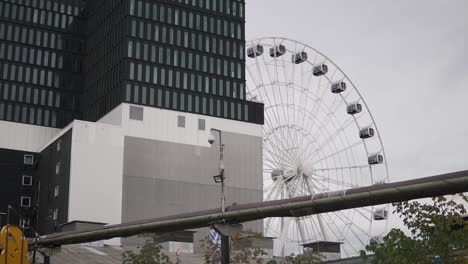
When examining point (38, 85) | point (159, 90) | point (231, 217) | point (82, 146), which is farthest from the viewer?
point (38, 85)

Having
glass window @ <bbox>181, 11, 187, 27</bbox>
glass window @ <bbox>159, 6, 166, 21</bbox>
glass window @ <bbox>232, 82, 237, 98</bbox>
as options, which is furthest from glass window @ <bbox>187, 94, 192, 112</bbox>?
glass window @ <bbox>159, 6, 166, 21</bbox>

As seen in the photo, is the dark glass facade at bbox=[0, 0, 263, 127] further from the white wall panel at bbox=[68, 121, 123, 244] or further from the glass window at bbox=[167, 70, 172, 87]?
the white wall panel at bbox=[68, 121, 123, 244]

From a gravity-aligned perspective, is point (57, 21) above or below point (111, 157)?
above

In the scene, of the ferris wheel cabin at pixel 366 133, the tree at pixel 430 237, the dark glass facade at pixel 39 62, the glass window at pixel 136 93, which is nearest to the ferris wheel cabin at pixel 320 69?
the ferris wheel cabin at pixel 366 133

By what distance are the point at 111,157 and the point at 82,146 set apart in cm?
500

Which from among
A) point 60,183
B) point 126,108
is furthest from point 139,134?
point 60,183

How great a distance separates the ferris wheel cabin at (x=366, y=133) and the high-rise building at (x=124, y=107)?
103 feet

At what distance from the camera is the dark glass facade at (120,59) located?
400 ft

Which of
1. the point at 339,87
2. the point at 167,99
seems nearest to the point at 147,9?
the point at 167,99

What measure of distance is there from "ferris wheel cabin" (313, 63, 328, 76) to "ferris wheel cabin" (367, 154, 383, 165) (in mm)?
13661

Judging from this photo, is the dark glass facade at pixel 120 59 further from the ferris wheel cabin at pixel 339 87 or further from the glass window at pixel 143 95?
the ferris wheel cabin at pixel 339 87

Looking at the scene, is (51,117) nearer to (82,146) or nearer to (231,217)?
(82,146)

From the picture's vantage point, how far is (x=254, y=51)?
329 ft

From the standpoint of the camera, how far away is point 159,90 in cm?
12144
